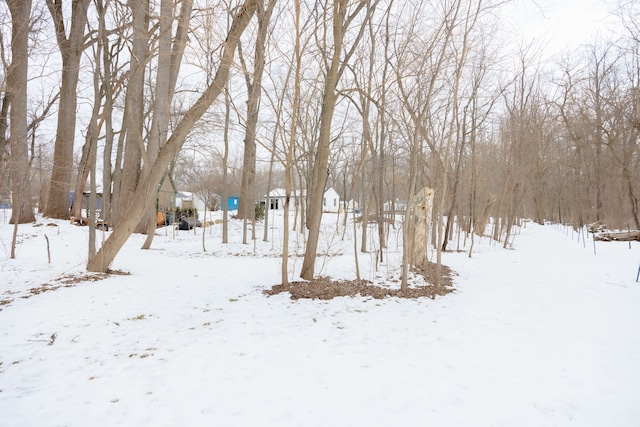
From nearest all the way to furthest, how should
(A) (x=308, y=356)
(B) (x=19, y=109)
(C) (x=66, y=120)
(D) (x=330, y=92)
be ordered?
1. (A) (x=308, y=356)
2. (D) (x=330, y=92)
3. (B) (x=19, y=109)
4. (C) (x=66, y=120)

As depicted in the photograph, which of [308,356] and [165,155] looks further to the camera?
[165,155]

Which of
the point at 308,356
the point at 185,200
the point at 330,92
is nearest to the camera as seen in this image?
the point at 308,356

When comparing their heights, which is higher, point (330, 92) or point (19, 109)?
point (19, 109)

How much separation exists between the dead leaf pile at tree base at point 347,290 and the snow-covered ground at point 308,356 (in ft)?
0.85

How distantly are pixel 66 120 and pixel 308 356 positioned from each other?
1437cm

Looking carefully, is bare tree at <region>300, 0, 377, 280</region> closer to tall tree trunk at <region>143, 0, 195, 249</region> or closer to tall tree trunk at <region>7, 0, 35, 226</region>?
tall tree trunk at <region>143, 0, 195, 249</region>

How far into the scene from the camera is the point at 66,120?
12.5 meters

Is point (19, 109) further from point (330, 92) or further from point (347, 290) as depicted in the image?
point (347, 290)

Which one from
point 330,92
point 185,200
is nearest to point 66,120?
point 330,92

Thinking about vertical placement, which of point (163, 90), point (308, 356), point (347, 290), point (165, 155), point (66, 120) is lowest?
point (308, 356)

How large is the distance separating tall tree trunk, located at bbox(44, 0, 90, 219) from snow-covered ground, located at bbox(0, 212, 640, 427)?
8482 mm

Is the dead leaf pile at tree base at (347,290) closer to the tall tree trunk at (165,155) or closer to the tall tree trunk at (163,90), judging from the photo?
the tall tree trunk at (165,155)

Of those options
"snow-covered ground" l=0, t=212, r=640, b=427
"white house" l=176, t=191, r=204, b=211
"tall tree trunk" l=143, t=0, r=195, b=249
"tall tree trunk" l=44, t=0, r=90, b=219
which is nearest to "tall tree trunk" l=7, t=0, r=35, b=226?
"tall tree trunk" l=44, t=0, r=90, b=219

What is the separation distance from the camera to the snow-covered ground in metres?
2.09
